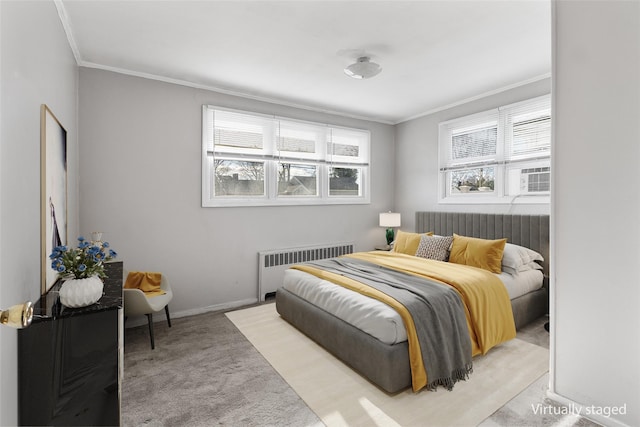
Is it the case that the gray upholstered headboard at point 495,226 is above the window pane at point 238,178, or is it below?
below

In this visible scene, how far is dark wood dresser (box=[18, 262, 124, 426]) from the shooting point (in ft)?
4.78

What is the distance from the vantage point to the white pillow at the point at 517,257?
10.7 feet

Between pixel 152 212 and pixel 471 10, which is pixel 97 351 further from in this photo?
pixel 471 10

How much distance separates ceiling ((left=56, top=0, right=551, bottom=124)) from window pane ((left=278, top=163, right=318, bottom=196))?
1.02m

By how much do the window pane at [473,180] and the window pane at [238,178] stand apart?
2.74 metres

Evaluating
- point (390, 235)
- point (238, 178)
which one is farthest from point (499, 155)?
point (238, 178)

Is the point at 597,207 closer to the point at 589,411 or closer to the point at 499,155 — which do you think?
the point at 589,411

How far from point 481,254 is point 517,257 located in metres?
0.35

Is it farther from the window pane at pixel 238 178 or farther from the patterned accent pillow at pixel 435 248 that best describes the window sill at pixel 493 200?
the window pane at pixel 238 178

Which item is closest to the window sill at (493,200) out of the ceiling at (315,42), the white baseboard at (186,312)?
the ceiling at (315,42)

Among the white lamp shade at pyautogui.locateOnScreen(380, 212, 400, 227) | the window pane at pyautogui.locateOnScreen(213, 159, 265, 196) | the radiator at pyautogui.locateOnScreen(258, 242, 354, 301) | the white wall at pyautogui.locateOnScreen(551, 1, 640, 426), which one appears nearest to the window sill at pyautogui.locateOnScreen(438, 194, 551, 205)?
the white lamp shade at pyautogui.locateOnScreen(380, 212, 400, 227)

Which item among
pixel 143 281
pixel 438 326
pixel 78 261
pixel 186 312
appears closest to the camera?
pixel 78 261

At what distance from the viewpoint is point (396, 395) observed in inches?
84.9

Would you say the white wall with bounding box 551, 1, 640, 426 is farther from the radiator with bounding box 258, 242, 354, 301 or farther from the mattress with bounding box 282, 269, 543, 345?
the radiator with bounding box 258, 242, 354, 301
